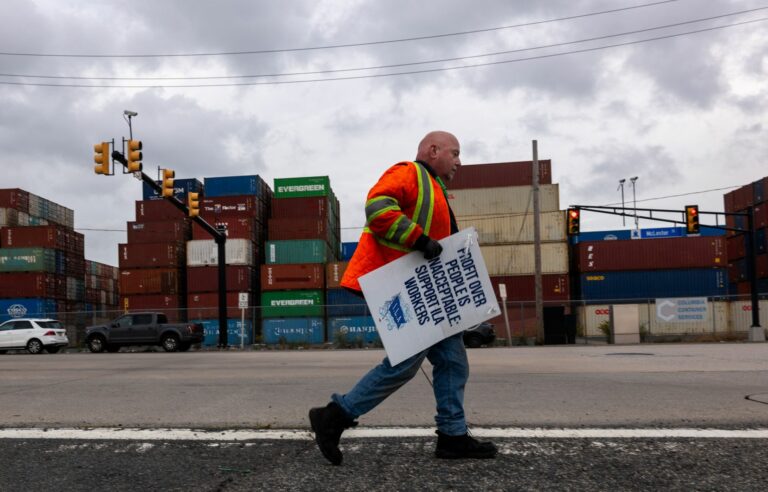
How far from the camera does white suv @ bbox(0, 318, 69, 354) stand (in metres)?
22.8

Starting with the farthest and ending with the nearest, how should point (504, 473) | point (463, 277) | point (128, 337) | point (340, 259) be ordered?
point (340, 259)
point (128, 337)
point (463, 277)
point (504, 473)

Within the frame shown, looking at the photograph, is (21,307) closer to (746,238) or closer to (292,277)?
(292,277)

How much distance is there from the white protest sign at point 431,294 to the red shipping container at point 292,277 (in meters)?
27.9

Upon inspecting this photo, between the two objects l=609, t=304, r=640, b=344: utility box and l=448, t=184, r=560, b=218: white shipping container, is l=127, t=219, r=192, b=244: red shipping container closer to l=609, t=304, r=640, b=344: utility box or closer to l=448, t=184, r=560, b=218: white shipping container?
l=448, t=184, r=560, b=218: white shipping container

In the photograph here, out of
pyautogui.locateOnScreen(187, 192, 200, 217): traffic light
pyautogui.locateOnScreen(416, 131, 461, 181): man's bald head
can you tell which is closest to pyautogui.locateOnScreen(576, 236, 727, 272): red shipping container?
pyautogui.locateOnScreen(187, 192, 200, 217): traffic light

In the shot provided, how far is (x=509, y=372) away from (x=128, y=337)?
17.9 m

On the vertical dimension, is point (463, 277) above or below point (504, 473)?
above

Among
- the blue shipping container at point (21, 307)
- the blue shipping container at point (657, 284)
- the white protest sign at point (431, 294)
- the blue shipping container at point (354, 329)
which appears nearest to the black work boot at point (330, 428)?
the white protest sign at point (431, 294)

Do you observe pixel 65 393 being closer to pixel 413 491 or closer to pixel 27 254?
pixel 413 491

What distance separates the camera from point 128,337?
22469 mm

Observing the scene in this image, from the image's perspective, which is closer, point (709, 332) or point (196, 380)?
point (196, 380)

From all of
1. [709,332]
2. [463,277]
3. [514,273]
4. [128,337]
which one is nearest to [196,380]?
[463,277]

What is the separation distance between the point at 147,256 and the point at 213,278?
4.17 meters

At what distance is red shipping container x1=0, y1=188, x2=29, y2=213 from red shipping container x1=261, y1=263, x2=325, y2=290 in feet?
56.5
